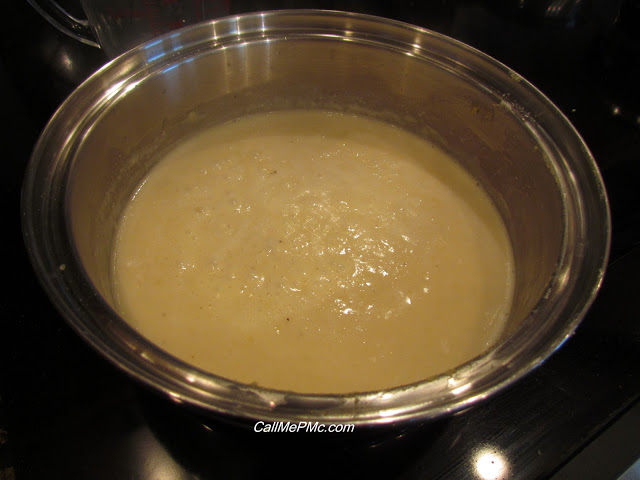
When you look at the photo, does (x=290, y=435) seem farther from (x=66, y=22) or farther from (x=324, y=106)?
(x=66, y=22)

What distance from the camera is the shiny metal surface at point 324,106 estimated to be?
67cm

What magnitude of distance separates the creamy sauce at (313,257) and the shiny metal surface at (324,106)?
0.21ft

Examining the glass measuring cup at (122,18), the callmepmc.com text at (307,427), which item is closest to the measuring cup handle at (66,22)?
the glass measuring cup at (122,18)

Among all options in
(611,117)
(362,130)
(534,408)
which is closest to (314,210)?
(362,130)

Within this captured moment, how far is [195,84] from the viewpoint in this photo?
1.31 metres

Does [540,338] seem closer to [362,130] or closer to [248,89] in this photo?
[362,130]

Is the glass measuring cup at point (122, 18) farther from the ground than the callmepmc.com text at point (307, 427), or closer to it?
farther from the ground

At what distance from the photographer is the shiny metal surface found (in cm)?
67

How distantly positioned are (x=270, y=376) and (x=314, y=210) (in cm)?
45

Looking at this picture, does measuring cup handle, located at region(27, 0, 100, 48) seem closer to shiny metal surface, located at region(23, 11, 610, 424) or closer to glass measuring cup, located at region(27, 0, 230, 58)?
Answer: glass measuring cup, located at region(27, 0, 230, 58)

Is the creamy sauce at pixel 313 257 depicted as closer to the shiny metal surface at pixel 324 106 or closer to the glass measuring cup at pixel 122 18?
the shiny metal surface at pixel 324 106

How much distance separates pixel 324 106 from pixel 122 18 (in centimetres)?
59

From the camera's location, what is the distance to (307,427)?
652 millimetres

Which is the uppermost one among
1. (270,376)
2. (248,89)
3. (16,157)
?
(248,89)
